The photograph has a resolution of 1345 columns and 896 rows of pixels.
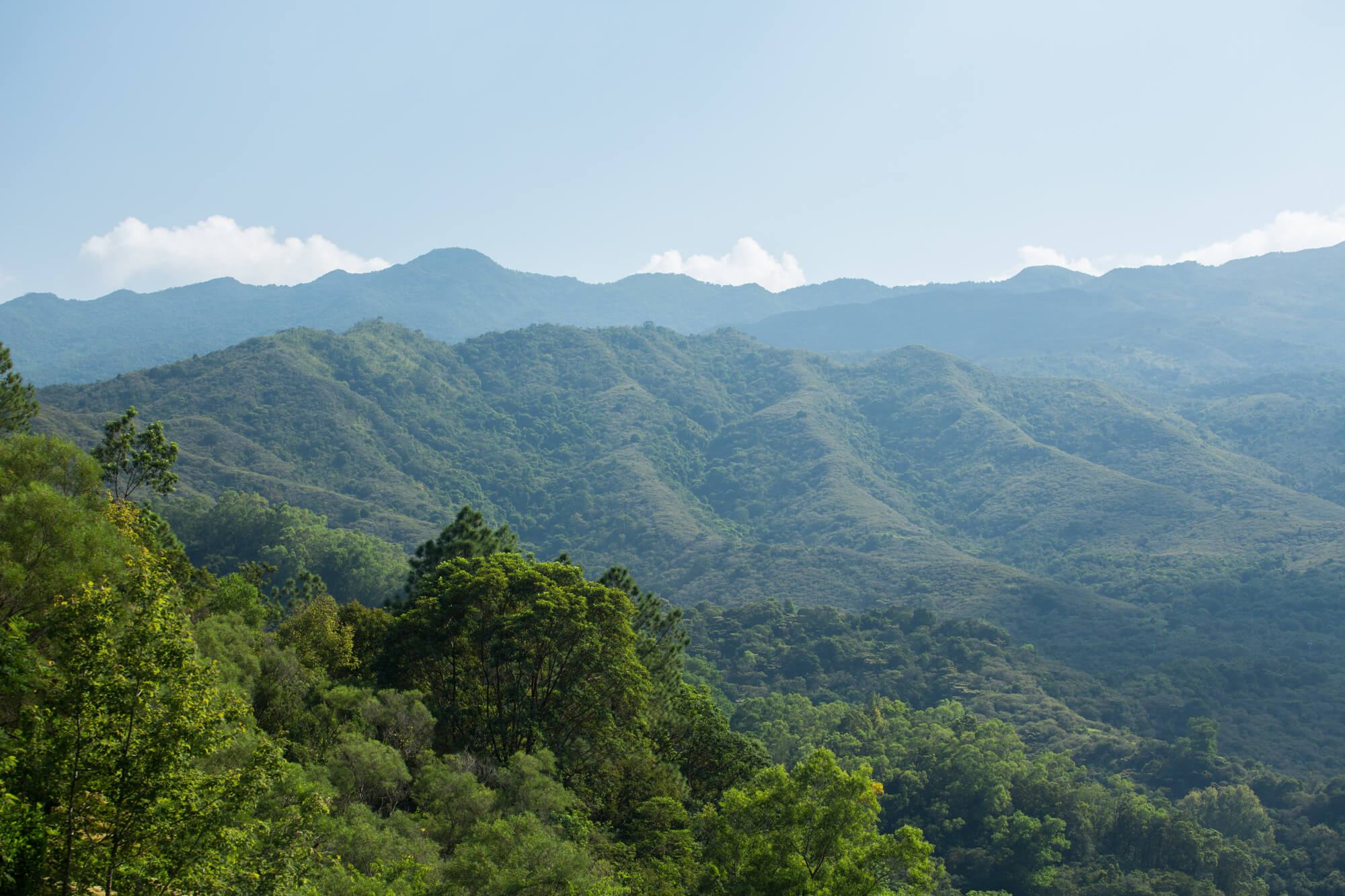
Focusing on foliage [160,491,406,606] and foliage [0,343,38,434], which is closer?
foliage [0,343,38,434]

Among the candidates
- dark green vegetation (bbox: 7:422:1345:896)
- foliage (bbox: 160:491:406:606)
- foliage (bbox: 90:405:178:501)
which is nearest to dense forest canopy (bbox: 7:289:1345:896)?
dark green vegetation (bbox: 7:422:1345:896)

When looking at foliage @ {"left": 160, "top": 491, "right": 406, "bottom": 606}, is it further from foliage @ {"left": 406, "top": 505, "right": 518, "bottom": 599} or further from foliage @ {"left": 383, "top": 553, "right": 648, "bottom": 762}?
foliage @ {"left": 383, "top": 553, "right": 648, "bottom": 762}

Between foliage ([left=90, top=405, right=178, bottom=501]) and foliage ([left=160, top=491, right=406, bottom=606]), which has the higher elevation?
foliage ([left=90, top=405, right=178, bottom=501])

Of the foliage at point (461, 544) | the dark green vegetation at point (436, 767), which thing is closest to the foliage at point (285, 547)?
the dark green vegetation at point (436, 767)

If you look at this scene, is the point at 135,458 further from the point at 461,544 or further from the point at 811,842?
the point at 811,842

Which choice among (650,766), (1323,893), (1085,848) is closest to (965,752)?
(1085,848)

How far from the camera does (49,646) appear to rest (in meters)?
17.1

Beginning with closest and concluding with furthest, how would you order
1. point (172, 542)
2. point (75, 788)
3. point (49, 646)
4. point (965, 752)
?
point (75, 788) → point (49, 646) → point (172, 542) → point (965, 752)

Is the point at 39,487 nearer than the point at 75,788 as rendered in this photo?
No

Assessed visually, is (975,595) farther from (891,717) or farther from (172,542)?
(172,542)

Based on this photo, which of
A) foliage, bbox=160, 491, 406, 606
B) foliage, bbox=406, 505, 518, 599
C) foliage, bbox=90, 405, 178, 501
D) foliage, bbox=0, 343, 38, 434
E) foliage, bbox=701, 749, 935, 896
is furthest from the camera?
foliage, bbox=160, 491, 406, 606

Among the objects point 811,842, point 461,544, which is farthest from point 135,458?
point 811,842

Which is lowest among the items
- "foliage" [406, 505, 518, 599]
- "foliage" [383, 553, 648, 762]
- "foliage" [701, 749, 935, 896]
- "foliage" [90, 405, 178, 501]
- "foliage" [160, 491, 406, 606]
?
"foliage" [160, 491, 406, 606]

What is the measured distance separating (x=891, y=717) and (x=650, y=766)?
247 ft
